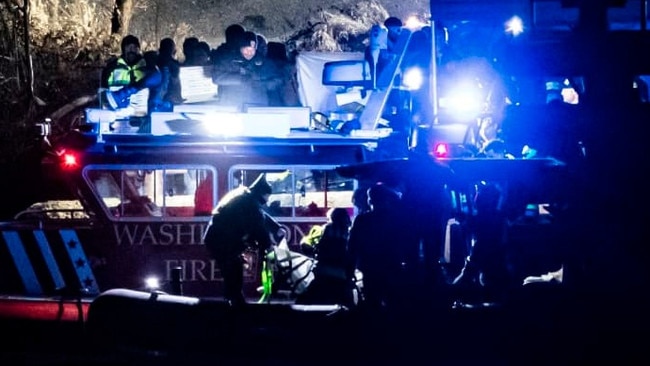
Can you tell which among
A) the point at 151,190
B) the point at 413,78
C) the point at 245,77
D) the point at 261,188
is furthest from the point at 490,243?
the point at 245,77

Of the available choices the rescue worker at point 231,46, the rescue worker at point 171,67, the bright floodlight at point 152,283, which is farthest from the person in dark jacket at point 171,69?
the bright floodlight at point 152,283

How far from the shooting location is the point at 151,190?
752 centimetres

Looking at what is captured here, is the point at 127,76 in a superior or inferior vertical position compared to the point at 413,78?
superior

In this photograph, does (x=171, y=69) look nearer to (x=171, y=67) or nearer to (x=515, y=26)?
(x=171, y=67)

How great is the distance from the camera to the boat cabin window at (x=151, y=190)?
7.34 meters

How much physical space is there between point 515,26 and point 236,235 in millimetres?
2307

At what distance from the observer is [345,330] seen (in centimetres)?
530

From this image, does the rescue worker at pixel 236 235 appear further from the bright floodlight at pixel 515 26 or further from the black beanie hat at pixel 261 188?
the bright floodlight at pixel 515 26

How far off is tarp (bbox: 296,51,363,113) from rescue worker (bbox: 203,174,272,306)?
19.3 feet

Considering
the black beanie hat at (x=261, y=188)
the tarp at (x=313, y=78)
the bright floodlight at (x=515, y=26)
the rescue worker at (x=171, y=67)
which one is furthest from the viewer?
the tarp at (x=313, y=78)

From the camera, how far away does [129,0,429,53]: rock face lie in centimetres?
1750

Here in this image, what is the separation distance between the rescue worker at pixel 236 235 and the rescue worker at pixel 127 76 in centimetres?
Result: 311

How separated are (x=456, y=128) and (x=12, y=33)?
39.4 ft

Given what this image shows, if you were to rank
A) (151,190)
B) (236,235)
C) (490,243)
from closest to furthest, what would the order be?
(490,243) < (236,235) < (151,190)
